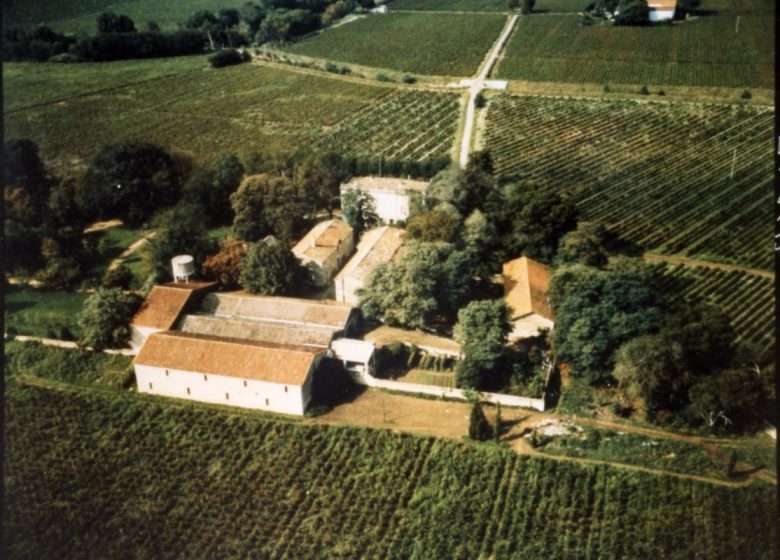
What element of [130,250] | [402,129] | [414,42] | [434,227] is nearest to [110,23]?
[414,42]

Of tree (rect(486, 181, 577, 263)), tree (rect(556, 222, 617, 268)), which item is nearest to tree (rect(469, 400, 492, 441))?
tree (rect(556, 222, 617, 268))

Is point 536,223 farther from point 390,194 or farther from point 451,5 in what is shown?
point 451,5

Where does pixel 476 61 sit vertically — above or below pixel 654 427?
above

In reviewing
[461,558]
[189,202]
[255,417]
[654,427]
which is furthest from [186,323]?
[654,427]

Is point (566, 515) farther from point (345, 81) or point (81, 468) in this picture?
point (345, 81)

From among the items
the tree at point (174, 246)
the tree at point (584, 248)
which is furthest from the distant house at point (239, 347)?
the tree at point (584, 248)

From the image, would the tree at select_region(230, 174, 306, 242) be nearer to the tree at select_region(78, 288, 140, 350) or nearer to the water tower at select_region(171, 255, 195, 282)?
the water tower at select_region(171, 255, 195, 282)

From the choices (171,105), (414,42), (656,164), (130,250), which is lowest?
(130,250)
